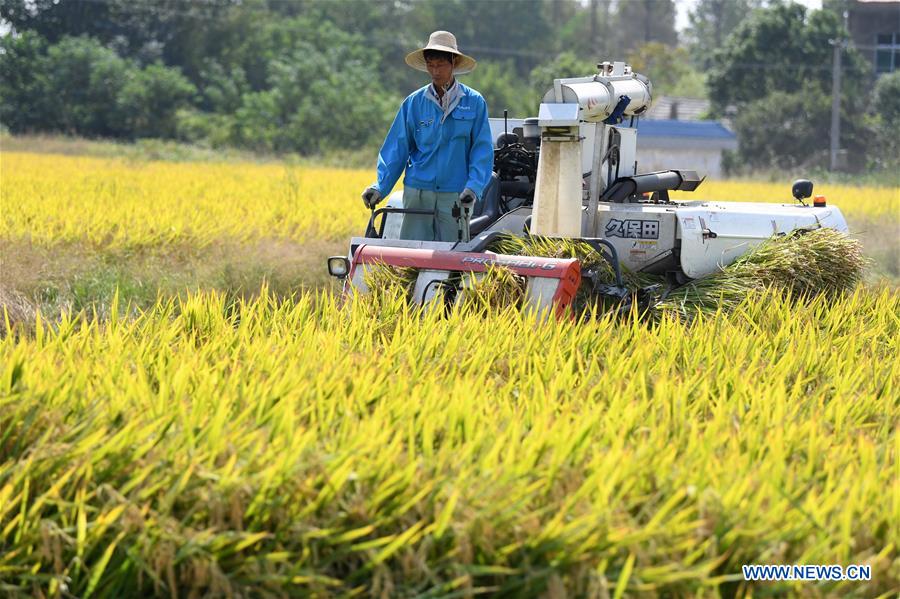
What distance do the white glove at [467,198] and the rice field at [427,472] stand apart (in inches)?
84.0

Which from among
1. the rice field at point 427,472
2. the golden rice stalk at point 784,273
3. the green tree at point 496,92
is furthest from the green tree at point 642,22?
the rice field at point 427,472

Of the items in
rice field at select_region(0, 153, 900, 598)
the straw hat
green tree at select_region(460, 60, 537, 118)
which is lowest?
rice field at select_region(0, 153, 900, 598)

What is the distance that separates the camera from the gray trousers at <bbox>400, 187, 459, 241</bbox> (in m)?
7.24

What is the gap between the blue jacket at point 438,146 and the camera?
7.08 m

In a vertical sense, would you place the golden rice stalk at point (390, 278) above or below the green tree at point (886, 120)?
below

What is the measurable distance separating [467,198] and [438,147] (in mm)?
507

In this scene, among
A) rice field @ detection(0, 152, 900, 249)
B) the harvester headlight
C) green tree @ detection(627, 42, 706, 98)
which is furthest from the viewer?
green tree @ detection(627, 42, 706, 98)

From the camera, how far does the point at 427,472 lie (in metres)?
3.18

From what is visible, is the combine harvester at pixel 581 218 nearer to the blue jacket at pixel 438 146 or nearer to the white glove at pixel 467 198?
the white glove at pixel 467 198

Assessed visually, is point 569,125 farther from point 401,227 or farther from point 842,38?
point 842,38

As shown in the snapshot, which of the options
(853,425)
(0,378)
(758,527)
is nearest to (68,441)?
(0,378)

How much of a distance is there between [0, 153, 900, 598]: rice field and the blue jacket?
8.27ft

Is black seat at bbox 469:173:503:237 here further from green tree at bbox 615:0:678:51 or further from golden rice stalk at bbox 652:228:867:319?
green tree at bbox 615:0:678:51

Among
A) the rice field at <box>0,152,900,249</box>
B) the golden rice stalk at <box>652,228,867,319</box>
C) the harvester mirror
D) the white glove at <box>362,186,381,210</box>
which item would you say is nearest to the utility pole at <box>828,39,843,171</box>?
the rice field at <box>0,152,900,249</box>
